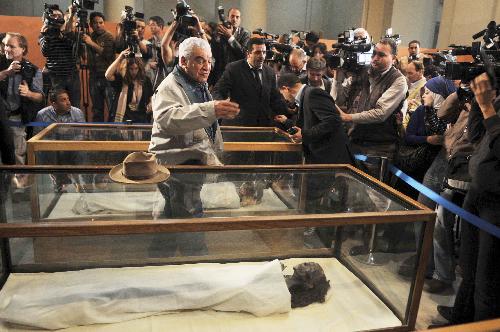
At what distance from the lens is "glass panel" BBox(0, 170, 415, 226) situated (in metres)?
2.00

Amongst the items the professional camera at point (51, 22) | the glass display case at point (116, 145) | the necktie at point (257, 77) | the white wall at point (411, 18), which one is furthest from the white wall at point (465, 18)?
the professional camera at point (51, 22)

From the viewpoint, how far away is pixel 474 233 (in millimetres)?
2684

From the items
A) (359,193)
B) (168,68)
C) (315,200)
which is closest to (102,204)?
(315,200)

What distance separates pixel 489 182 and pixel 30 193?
2303 mm

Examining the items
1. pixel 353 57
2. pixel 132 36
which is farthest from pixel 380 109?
pixel 132 36

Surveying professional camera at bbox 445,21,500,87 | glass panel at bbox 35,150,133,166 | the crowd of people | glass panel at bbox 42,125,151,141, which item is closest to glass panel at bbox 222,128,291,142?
the crowd of people

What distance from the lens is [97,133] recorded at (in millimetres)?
3713

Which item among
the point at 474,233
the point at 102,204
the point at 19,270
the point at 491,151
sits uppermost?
the point at 491,151

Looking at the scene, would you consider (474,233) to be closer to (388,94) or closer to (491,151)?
(491,151)

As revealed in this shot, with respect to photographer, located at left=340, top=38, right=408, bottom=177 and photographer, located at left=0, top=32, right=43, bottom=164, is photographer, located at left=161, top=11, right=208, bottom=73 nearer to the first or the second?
photographer, located at left=0, top=32, right=43, bottom=164

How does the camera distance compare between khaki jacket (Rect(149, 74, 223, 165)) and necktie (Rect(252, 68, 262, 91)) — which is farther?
necktie (Rect(252, 68, 262, 91))

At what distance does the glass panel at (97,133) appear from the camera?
3.51 m

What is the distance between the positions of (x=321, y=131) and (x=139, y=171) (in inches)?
67.0

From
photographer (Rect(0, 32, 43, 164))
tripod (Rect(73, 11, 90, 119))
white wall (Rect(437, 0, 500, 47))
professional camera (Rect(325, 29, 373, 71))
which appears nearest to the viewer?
professional camera (Rect(325, 29, 373, 71))
